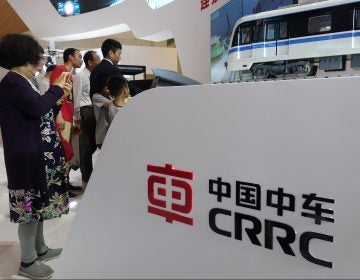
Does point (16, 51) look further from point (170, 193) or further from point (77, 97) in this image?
point (77, 97)

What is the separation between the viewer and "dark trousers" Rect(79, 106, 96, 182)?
3.06 metres

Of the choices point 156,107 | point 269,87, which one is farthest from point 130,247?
point 269,87

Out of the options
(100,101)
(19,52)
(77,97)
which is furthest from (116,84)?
(19,52)

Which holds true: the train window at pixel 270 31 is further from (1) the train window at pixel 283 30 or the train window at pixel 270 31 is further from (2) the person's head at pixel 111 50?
(2) the person's head at pixel 111 50

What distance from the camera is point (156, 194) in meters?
0.97

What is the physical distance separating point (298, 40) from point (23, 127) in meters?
2.63

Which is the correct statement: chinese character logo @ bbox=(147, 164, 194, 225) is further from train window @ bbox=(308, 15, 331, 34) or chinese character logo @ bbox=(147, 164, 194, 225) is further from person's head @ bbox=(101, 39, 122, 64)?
train window @ bbox=(308, 15, 331, 34)

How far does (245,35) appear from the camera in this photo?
141 inches

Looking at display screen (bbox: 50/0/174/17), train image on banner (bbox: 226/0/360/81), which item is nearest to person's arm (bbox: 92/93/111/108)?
train image on banner (bbox: 226/0/360/81)

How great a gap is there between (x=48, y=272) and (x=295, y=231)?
1450mm

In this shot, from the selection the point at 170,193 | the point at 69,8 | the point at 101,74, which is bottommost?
the point at 170,193

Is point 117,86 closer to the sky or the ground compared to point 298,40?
closer to the ground

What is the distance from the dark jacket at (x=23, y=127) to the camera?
1.51 metres

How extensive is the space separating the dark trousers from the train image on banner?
1657 mm
